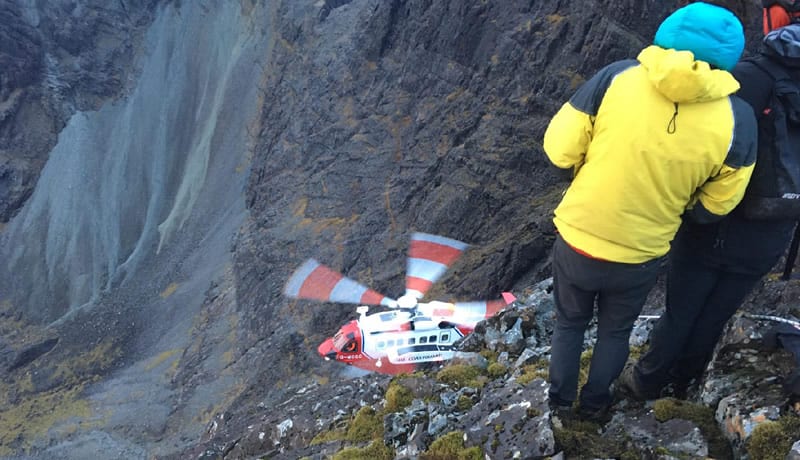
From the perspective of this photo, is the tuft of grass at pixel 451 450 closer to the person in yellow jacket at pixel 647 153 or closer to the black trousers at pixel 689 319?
the person in yellow jacket at pixel 647 153

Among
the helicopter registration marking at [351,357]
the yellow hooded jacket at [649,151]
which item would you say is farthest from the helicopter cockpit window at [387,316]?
the yellow hooded jacket at [649,151]

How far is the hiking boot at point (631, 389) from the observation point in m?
4.46

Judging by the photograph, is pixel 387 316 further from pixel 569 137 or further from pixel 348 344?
pixel 569 137

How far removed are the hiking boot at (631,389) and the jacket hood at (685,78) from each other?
2.41m

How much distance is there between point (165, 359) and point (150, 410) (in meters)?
3.20

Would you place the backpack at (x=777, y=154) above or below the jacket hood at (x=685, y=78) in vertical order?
below

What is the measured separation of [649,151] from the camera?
306cm

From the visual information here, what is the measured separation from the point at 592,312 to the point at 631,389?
3.50 feet

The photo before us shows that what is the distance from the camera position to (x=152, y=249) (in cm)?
3391

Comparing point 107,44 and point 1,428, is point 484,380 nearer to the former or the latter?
point 1,428

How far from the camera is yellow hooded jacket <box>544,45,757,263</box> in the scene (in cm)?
298

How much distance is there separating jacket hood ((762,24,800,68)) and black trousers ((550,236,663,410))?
1351mm

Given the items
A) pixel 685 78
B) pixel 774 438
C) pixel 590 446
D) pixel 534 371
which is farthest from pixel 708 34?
pixel 534 371

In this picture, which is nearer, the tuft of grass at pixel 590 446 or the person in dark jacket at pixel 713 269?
the person in dark jacket at pixel 713 269
